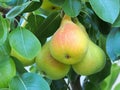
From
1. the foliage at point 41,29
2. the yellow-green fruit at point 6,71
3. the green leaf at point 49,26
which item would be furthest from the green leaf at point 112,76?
the yellow-green fruit at point 6,71

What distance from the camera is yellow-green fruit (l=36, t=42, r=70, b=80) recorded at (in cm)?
53

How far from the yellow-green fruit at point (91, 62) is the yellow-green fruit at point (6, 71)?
104 millimetres

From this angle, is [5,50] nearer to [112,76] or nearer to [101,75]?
[101,75]

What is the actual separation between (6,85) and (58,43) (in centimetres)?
10

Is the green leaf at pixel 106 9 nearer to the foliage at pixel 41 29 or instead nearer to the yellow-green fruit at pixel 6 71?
the foliage at pixel 41 29

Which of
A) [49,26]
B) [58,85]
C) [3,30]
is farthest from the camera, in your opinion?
[58,85]

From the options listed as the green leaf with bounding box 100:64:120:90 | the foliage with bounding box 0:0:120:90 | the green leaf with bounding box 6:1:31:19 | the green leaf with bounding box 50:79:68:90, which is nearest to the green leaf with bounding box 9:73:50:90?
the foliage with bounding box 0:0:120:90

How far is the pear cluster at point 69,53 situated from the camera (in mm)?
494

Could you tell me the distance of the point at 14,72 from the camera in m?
0.49

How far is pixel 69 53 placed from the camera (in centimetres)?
49

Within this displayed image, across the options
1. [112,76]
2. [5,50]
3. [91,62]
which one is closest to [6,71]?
[5,50]

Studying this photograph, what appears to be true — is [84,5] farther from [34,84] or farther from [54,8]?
[34,84]

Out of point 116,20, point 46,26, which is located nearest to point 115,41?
point 116,20

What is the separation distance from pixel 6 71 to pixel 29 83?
4 centimetres
